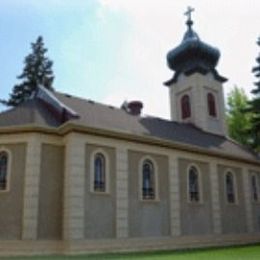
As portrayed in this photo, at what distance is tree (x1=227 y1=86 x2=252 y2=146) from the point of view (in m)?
33.5

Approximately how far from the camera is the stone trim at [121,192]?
17.0 meters

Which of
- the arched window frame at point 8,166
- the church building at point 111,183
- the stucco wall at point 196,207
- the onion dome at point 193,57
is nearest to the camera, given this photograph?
the church building at point 111,183

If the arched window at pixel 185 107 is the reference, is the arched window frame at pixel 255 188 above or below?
below

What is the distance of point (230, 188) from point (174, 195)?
16.2 feet

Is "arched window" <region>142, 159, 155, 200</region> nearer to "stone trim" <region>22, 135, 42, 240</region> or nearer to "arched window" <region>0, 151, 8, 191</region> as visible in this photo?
"stone trim" <region>22, 135, 42, 240</region>

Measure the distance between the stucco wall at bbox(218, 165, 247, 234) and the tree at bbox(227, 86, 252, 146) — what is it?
10.2m

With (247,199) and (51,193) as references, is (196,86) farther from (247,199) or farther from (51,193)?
(51,193)

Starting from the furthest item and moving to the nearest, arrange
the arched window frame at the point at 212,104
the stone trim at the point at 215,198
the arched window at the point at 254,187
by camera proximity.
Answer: the arched window frame at the point at 212,104 < the arched window at the point at 254,187 < the stone trim at the point at 215,198

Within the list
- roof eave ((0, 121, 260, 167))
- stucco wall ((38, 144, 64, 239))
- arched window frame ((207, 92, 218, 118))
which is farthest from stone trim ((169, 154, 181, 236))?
arched window frame ((207, 92, 218, 118))

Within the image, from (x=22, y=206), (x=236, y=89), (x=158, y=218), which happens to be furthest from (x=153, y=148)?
(x=236, y=89)

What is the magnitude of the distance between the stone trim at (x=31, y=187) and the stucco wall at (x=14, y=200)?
222mm

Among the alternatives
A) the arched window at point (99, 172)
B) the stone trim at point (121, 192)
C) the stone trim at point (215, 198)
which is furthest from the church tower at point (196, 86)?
the arched window at point (99, 172)

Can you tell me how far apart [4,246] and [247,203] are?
14034 mm

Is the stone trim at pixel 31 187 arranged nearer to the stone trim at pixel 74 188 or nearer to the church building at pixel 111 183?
the church building at pixel 111 183
